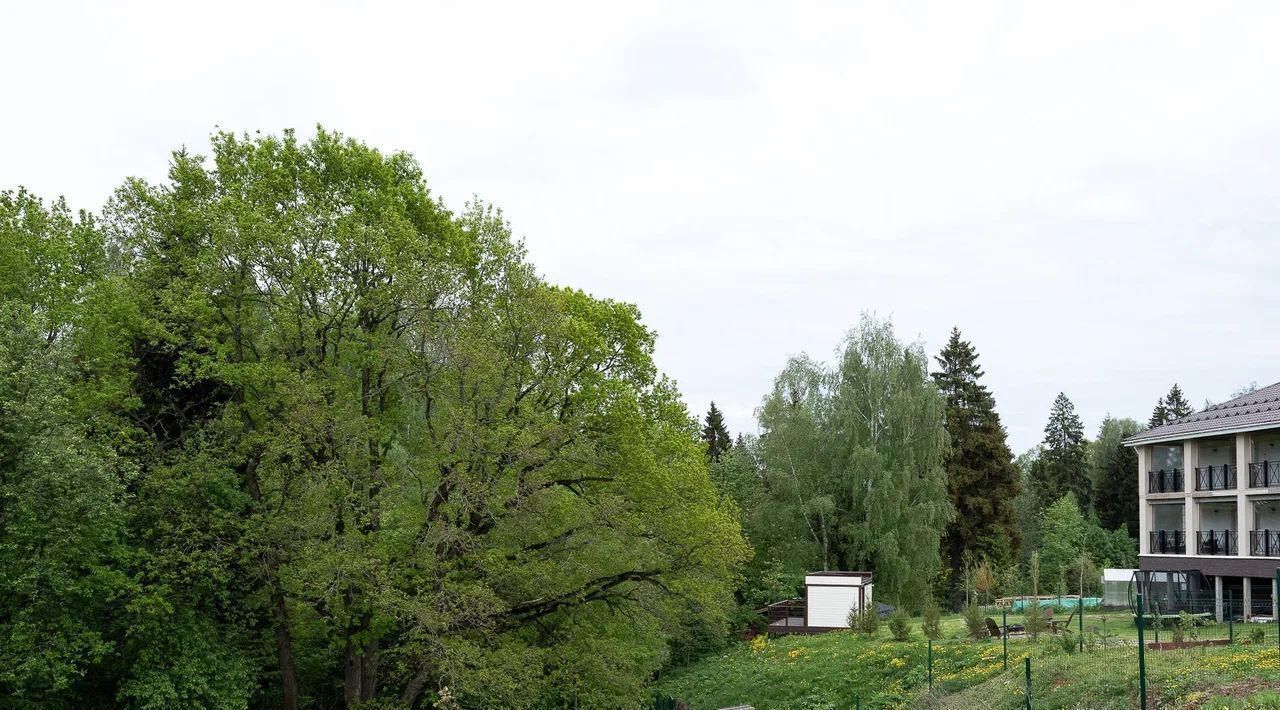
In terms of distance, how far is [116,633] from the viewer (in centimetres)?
2428

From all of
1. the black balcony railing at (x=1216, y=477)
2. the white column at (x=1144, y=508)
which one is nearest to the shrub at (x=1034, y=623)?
→ the black balcony railing at (x=1216, y=477)

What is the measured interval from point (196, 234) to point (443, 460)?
8014mm

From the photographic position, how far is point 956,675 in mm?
25953

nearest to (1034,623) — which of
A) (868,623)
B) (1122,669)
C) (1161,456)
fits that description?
(1122,669)

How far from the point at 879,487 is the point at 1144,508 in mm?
10393

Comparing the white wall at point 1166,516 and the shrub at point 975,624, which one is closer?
the shrub at point 975,624

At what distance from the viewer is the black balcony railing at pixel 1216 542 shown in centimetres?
3912

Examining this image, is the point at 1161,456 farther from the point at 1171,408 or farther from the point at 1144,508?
the point at 1171,408

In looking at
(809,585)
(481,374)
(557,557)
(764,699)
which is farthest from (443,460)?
(809,585)

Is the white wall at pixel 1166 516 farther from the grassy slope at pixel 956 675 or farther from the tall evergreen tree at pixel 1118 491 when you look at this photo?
the tall evergreen tree at pixel 1118 491

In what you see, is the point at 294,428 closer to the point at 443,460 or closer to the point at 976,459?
the point at 443,460

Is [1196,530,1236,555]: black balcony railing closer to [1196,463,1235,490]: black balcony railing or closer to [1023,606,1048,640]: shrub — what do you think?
[1196,463,1235,490]: black balcony railing

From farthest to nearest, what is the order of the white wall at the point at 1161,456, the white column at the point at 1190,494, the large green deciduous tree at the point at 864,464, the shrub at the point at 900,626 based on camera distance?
the large green deciduous tree at the point at 864,464 → the white wall at the point at 1161,456 → the white column at the point at 1190,494 → the shrub at the point at 900,626

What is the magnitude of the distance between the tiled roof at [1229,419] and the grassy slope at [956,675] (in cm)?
1097
